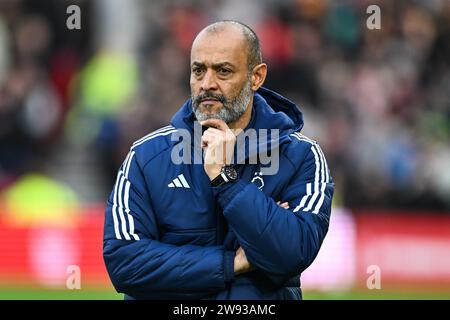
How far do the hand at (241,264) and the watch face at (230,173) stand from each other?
1.09 feet

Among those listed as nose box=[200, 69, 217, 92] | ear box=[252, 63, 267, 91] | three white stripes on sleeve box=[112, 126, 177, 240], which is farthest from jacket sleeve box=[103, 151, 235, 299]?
ear box=[252, 63, 267, 91]

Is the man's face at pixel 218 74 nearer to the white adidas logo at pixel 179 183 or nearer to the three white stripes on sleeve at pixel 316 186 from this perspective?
the white adidas logo at pixel 179 183

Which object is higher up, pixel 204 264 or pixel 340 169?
pixel 204 264

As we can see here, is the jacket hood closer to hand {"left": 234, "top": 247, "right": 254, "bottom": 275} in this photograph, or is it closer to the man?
the man

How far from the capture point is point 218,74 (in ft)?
15.8

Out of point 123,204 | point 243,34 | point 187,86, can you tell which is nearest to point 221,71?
point 243,34

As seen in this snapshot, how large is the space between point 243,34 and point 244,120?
41cm

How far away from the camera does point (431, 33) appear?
15680mm

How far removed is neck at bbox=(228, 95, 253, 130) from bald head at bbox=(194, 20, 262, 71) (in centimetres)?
19

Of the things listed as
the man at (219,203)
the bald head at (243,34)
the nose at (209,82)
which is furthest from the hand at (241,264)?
the bald head at (243,34)

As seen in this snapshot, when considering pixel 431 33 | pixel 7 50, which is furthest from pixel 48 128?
pixel 431 33

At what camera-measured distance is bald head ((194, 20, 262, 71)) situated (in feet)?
15.8
